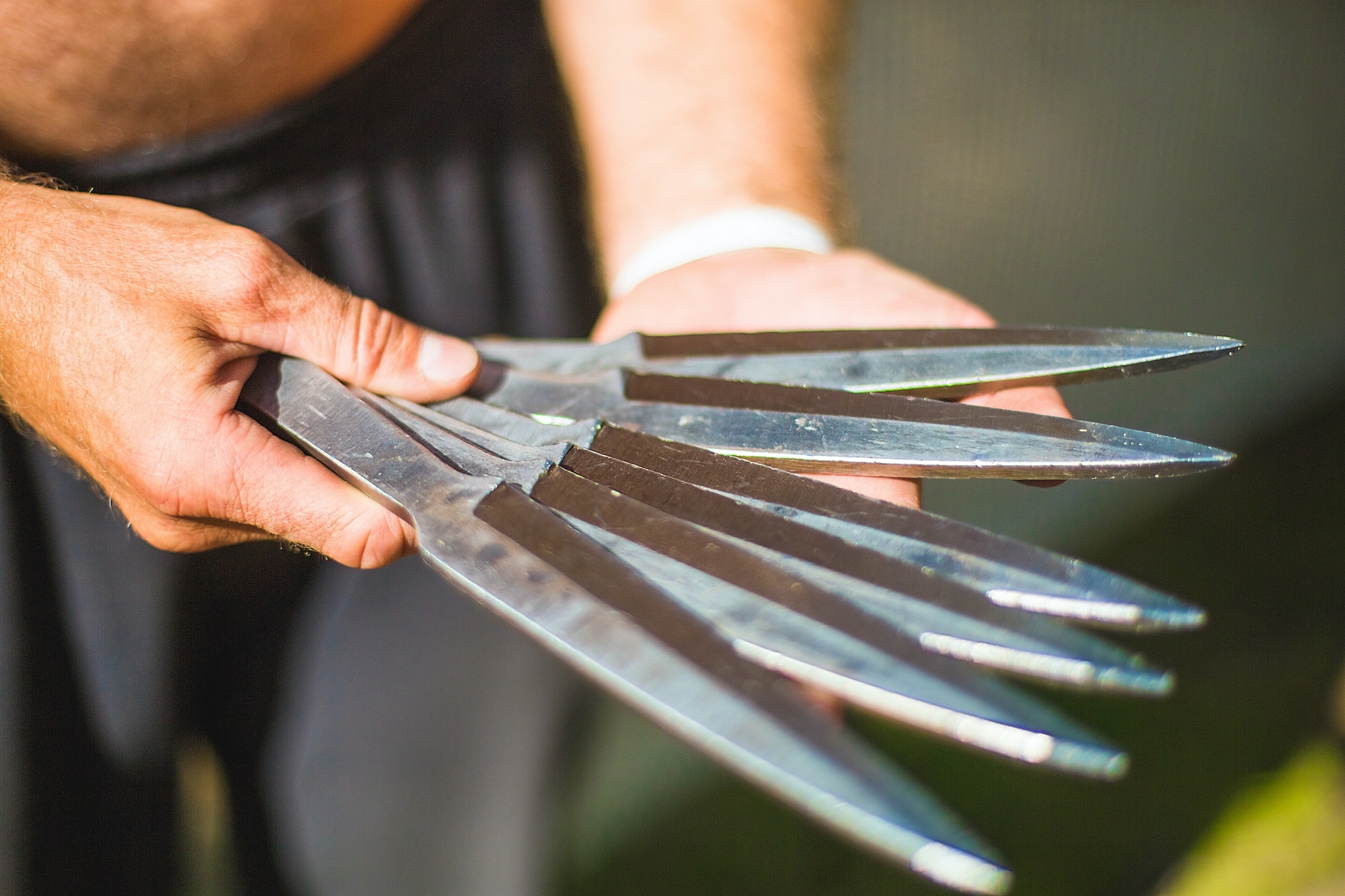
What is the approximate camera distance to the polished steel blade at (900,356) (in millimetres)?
919

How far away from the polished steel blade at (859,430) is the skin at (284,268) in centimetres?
7

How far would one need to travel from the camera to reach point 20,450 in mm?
1207

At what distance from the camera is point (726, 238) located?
1.44m

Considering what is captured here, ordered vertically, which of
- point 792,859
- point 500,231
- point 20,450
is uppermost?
point 500,231

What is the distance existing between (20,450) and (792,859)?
1760mm

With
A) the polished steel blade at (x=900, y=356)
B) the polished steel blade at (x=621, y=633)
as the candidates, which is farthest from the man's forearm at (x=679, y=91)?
the polished steel blade at (x=621, y=633)

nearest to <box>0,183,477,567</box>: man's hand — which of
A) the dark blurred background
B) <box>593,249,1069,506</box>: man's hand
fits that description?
<box>593,249,1069,506</box>: man's hand

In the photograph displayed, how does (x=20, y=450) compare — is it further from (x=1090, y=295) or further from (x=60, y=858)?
(x=1090, y=295)

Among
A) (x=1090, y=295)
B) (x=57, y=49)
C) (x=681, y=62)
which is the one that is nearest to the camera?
(x=57, y=49)

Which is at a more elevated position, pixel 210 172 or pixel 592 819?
pixel 210 172

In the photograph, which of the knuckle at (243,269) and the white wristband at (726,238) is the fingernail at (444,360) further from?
the white wristband at (726,238)

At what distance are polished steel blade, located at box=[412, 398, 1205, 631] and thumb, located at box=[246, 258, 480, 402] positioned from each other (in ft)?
0.14

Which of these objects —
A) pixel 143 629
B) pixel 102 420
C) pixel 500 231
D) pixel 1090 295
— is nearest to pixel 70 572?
pixel 143 629

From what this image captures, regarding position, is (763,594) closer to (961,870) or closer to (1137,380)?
(961,870)
